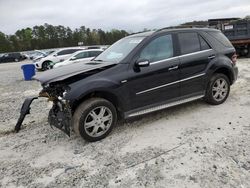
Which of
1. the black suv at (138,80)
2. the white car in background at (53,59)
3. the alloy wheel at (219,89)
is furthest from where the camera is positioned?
the white car in background at (53,59)

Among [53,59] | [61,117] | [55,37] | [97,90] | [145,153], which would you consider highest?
[55,37]

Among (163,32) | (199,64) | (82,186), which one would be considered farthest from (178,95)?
(82,186)

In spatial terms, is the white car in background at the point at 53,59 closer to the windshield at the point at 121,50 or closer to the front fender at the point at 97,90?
the windshield at the point at 121,50

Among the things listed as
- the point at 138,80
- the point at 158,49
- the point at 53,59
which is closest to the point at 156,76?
the point at 138,80

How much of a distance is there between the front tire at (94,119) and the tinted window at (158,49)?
46.2 inches

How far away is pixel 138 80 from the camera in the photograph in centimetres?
453

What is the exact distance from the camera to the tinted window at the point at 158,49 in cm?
472

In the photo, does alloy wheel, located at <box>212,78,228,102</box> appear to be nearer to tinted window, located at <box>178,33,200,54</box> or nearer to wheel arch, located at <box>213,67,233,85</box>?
wheel arch, located at <box>213,67,233,85</box>

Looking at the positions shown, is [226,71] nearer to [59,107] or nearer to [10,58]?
[59,107]

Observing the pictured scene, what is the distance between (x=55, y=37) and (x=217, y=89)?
71779mm

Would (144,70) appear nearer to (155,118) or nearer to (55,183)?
(155,118)

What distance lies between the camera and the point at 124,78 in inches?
174

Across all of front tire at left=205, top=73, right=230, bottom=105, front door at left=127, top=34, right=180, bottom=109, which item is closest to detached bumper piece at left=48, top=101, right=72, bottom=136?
front door at left=127, top=34, right=180, bottom=109

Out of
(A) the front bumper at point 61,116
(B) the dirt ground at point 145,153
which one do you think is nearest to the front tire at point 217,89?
(B) the dirt ground at point 145,153
